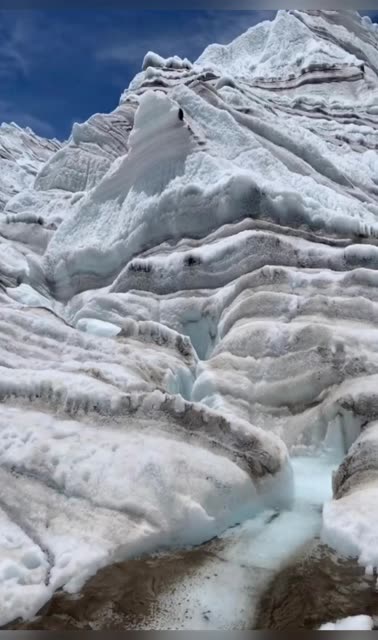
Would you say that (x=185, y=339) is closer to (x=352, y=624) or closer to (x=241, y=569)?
(x=241, y=569)

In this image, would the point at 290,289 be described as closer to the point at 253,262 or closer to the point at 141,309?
the point at 253,262

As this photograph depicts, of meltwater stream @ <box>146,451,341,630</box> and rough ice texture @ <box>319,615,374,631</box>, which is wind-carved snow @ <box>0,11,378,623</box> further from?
rough ice texture @ <box>319,615,374,631</box>

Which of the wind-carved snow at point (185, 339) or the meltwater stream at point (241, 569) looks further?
the wind-carved snow at point (185, 339)

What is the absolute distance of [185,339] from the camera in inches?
261

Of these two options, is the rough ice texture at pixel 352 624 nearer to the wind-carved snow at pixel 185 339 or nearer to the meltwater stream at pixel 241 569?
the meltwater stream at pixel 241 569

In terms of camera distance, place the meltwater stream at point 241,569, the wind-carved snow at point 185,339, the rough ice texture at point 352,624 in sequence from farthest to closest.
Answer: the wind-carved snow at point 185,339 → the meltwater stream at point 241,569 → the rough ice texture at point 352,624

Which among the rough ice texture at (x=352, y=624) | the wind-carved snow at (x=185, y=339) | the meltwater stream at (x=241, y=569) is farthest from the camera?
the wind-carved snow at (x=185, y=339)

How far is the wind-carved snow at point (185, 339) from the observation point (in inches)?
141

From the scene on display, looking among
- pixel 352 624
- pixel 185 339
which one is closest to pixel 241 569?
pixel 352 624

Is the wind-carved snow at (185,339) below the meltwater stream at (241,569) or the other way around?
the other way around

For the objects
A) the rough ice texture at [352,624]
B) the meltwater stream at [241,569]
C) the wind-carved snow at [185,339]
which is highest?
the wind-carved snow at [185,339]

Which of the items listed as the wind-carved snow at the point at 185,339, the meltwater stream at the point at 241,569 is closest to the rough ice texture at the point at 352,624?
the meltwater stream at the point at 241,569

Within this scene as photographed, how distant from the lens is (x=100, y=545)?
3.29 meters

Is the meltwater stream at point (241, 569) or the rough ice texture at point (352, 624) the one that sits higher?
the rough ice texture at point (352, 624)
